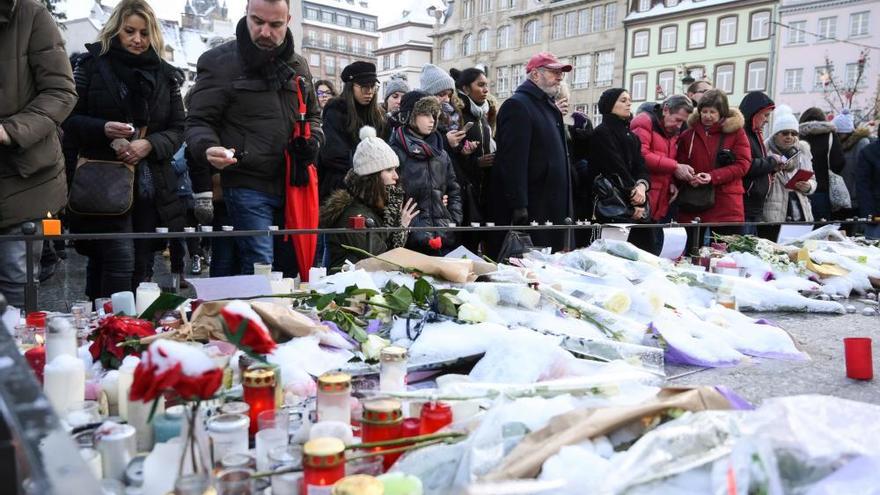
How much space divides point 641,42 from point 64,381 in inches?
1632

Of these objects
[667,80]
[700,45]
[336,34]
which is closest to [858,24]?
[700,45]

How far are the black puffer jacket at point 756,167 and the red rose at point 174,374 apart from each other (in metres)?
6.18

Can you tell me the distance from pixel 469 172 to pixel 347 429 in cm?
432

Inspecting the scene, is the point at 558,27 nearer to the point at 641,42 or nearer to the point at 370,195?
the point at 641,42

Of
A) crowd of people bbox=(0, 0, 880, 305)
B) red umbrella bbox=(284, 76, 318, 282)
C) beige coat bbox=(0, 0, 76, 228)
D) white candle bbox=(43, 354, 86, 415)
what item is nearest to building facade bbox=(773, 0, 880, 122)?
crowd of people bbox=(0, 0, 880, 305)

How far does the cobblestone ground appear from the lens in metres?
2.48

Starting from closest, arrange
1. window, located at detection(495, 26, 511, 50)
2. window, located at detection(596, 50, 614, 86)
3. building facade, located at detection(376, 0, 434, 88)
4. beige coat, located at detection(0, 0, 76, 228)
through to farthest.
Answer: beige coat, located at detection(0, 0, 76, 228)
window, located at detection(596, 50, 614, 86)
window, located at detection(495, 26, 511, 50)
building facade, located at detection(376, 0, 434, 88)

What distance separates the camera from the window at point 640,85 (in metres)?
39.6

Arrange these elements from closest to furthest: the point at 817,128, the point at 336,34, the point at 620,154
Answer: the point at 620,154 → the point at 817,128 → the point at 336,34

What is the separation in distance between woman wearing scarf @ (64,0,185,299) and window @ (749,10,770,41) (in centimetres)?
3771

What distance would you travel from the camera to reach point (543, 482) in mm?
1225

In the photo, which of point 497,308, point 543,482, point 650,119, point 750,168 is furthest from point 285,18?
point 750,168

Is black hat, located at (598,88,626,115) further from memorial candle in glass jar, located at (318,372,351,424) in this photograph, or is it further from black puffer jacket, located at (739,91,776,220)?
memorial candle in glass jar, located at (318,372,351,424)

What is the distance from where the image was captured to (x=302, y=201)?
3.92 m
